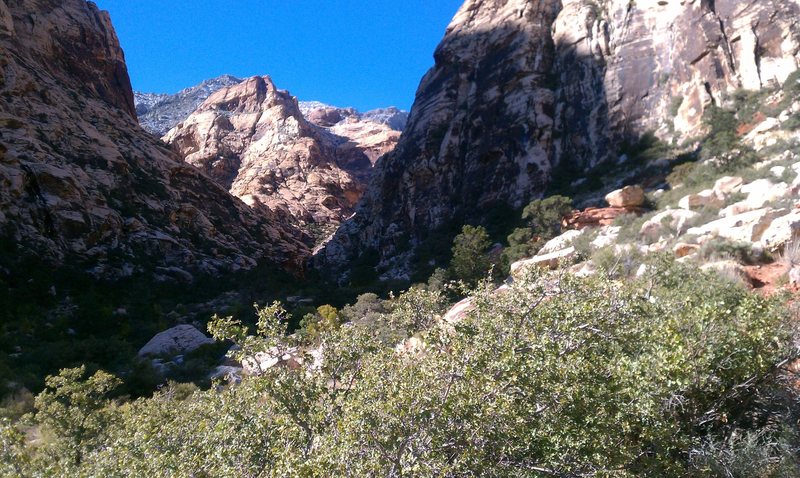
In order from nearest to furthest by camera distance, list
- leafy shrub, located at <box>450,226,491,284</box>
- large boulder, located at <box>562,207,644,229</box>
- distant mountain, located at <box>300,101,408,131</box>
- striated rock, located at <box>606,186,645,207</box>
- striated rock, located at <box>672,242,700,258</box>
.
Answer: striated rock, located at <box>672,242,700,258</box>, large boulder, located at <box>562,207,644,229</box>, striated rock, located at <box>606,186,645,207</box>, leafy shrub, located at <box>450,226,491,284</box>, distant mountain, located at <box>300,101,408,131</box>

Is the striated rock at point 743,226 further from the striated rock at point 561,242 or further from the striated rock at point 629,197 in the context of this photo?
the striated rock at point 629,197

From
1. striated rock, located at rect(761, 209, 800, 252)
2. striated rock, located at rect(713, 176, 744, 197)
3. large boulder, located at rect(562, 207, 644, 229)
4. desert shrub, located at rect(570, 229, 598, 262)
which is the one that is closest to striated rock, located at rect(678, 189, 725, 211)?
striated rock, located at rect(713, 176, 744, 197)

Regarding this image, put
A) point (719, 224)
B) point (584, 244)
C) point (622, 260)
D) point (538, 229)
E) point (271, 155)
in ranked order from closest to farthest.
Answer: point (622, 260) → point (719, 224) → point (584, 244) → point (538, 229) → point (271, 155)

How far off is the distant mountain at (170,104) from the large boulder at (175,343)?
96.8 meters

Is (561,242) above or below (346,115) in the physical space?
below

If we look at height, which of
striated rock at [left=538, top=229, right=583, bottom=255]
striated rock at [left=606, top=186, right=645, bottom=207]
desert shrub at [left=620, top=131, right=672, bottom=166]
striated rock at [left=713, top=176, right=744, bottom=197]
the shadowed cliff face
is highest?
the shadowed cliff face

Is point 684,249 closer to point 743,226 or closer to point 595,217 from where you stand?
point 743,226

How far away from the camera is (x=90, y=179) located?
112ft

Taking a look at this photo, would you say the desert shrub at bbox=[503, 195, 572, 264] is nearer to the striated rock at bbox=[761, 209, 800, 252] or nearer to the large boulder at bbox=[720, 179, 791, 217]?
the large boulder at bbox=[720, 179, 791, 217]

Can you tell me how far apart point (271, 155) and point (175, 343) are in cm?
6189

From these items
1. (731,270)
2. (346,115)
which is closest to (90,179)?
(731,270)

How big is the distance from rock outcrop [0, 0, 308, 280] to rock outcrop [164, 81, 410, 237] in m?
15.5

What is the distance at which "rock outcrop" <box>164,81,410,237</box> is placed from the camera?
236ft

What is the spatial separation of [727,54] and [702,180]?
1069 centimetres
